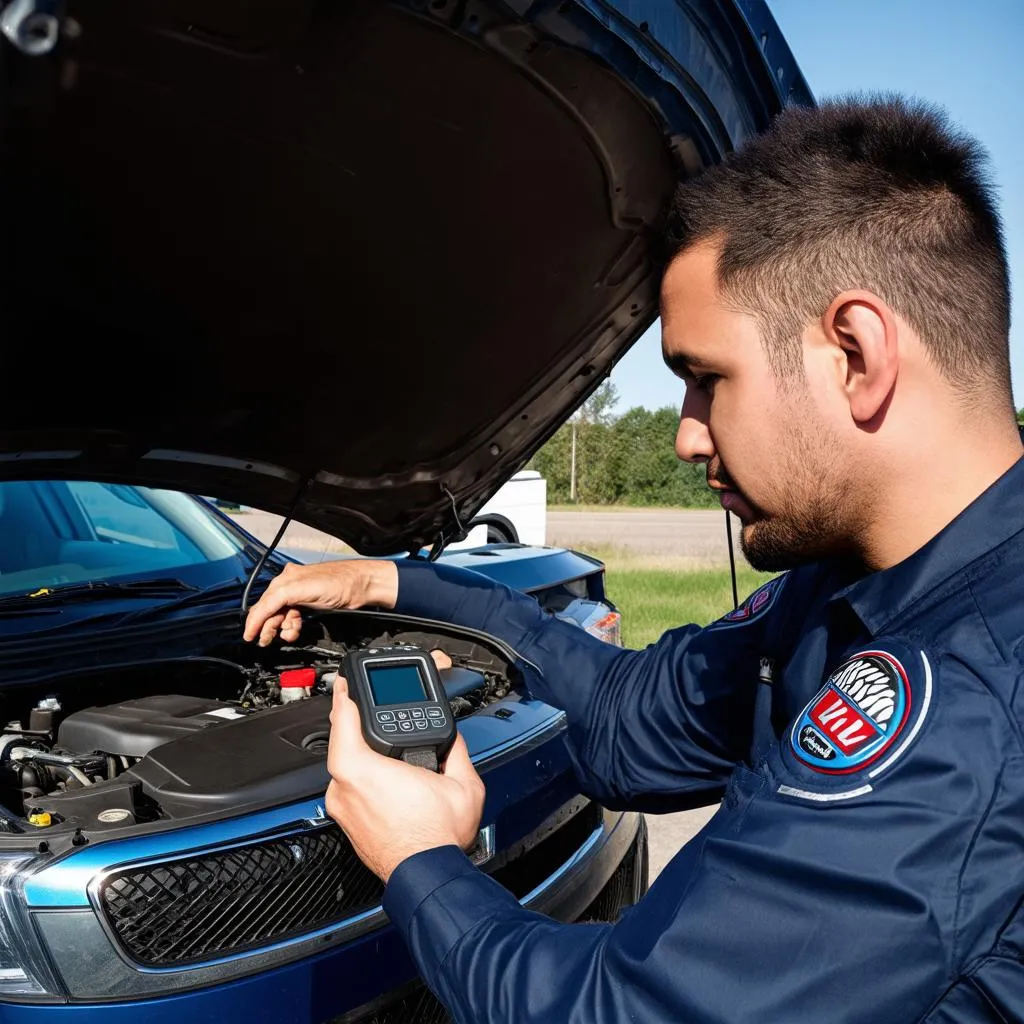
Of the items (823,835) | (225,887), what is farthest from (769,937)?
(225,887)

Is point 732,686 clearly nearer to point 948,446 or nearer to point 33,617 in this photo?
point 948,446

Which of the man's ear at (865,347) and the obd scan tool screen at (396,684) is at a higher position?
the man's ear at (865,347)

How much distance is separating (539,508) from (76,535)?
5.00 metres

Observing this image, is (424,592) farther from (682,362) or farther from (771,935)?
(771,935)

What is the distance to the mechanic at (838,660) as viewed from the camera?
898 millimetres

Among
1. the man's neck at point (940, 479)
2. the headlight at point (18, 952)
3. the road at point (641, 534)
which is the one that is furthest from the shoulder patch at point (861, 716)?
the road at point (641, 534)

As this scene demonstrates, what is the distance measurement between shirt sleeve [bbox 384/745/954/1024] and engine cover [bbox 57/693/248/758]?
3.39 ft

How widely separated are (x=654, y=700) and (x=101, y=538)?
176cm

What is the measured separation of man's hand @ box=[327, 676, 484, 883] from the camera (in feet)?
4.09

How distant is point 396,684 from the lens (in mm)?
1498

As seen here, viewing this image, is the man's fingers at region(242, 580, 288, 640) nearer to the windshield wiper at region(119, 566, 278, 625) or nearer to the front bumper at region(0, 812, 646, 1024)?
the windshield wiper at region(119, 566, 278, 625)

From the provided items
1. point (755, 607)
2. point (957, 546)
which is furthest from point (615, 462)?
point (957, 546)

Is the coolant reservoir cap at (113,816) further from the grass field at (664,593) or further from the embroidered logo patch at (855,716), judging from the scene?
the grass field at (664,593)

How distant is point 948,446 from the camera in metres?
1.13
